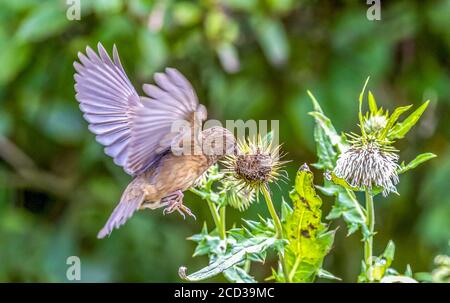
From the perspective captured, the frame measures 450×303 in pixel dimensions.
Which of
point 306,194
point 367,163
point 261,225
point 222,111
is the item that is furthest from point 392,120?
point 222,111

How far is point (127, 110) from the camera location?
1.30m

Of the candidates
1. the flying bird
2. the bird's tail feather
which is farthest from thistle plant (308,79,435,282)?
the bird's tail feather

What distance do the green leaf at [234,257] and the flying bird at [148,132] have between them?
10 cm

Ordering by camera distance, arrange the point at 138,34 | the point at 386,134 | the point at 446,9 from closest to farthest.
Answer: the point at 386,134 → the point at 138,34 → the point at 446,9

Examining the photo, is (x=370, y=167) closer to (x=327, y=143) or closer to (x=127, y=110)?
(x=327, y=143)

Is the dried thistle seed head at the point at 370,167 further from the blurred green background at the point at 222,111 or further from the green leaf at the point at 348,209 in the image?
the blurred green background at the point at 222,111

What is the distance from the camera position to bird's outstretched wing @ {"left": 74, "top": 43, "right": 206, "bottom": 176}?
109 centimetres

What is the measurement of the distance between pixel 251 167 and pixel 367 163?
0.18m

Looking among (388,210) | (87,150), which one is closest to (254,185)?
(87,150)

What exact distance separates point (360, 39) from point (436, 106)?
406mm

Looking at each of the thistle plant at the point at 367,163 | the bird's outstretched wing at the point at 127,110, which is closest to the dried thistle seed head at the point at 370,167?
the thistle plant at the point at 367,163

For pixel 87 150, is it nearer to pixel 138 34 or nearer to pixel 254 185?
pixel 138 34

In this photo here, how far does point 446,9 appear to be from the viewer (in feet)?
9.42

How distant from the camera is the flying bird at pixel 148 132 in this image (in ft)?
3.60
